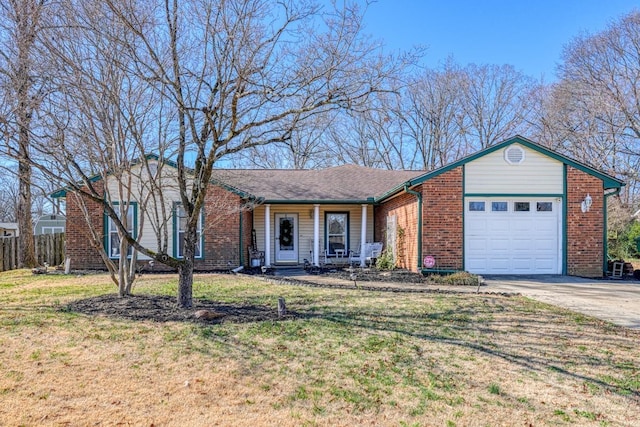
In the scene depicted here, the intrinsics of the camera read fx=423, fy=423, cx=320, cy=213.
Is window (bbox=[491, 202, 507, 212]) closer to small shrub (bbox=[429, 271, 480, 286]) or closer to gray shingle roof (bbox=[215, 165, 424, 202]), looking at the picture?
small shrub (bbox=[429, 271, 480, 286])

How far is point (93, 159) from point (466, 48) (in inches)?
553

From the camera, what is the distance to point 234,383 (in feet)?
12.6

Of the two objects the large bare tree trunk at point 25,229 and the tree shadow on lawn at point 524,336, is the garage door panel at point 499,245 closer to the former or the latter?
the tree shadow on lawn at point 524,336

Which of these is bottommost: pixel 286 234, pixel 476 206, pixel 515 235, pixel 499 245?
pixel 499 245

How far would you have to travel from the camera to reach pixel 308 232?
15.9 m

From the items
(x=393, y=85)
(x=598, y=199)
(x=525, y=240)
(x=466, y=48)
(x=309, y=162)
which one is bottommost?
(x=525, y=240)

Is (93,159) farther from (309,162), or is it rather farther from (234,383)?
(309,162)

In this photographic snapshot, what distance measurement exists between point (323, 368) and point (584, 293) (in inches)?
274

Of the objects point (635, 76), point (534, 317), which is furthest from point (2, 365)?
point (635, 76)

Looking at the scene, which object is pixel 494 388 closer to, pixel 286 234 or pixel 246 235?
pixel 246 235

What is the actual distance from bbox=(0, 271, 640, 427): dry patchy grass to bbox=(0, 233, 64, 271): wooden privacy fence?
10227 millimetres

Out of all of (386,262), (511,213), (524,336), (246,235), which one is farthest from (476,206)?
(246,235)

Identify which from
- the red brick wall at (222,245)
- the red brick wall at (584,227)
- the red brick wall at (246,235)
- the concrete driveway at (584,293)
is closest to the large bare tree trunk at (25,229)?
the red brick wall at (222,245)

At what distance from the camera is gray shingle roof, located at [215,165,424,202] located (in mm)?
14734
